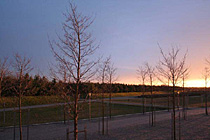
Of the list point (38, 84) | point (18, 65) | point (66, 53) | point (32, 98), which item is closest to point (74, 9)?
point (66, 53)

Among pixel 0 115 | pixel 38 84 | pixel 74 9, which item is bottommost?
pixel 0 115

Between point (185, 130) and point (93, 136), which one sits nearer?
point (93, 136)

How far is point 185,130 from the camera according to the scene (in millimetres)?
10531

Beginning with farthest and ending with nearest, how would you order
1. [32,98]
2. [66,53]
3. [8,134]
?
[32,98] < [8,134] < [66,53]

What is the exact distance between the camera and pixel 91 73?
6469mm

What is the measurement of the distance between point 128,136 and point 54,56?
560 centimetres

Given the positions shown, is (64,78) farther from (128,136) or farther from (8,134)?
(8,134)

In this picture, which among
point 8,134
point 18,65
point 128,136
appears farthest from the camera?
point 8,134

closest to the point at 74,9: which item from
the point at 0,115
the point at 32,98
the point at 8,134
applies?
the point at 8,134

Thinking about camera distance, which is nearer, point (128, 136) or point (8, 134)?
point (128, 136)

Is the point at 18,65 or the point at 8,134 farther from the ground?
the point at 18,65

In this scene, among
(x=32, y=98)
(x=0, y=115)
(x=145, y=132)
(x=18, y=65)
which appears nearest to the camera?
(x=18, y=65)

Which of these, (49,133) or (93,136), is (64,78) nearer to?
(93,136)

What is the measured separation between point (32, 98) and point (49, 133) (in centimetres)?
1892
